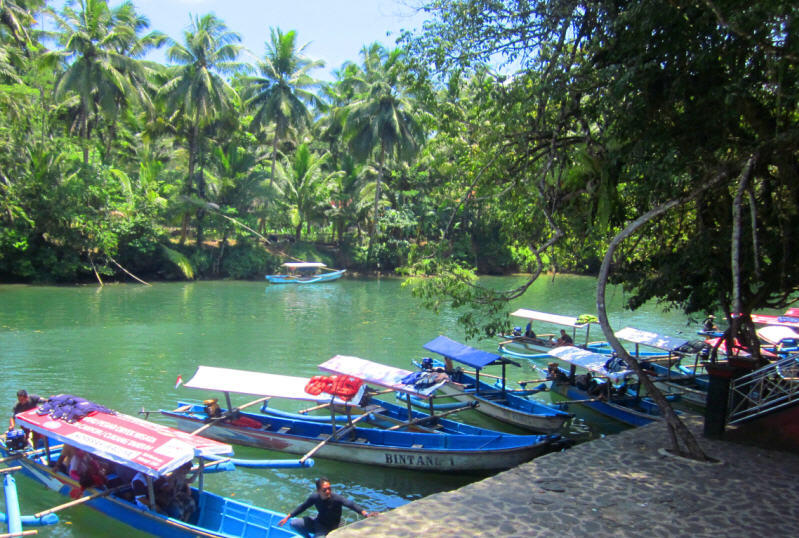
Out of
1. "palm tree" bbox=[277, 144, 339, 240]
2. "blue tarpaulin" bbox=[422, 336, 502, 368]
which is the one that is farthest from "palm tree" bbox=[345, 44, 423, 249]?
"blue tarpaulin" bbox=[422, 336, 502, 368]

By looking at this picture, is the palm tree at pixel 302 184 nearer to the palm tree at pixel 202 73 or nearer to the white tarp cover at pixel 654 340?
the palm tree at pixel 202 73

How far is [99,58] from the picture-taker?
35.2 m

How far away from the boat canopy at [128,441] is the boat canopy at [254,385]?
245 centimetres

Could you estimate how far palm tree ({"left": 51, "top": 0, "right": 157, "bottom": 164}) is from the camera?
34.7m

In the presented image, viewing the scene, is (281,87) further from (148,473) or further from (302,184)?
(148,473)

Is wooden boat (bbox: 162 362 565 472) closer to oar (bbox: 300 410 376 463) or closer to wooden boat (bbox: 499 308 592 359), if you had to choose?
oar (bbox: 300 410 376 463)

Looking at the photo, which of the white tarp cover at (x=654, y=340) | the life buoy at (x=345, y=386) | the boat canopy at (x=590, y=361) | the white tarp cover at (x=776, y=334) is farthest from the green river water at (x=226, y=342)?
the white tarp cover at (x=776, y=334)

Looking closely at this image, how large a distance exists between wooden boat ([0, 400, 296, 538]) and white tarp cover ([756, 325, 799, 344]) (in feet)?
57.8

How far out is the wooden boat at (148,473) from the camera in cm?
786

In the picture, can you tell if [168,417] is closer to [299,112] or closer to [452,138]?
[452,138]

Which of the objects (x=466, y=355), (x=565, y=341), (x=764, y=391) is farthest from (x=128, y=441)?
(x=565, y=341)

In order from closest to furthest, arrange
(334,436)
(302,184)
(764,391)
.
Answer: (764,391) < (334,436) < (302,184)

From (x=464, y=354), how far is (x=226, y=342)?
11.4 meters

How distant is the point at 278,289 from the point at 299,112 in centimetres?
1314
